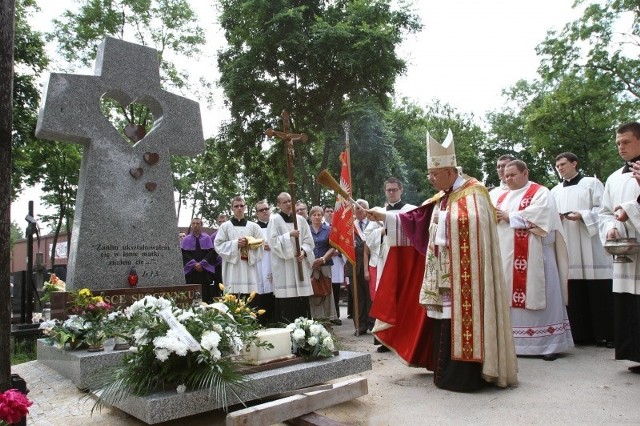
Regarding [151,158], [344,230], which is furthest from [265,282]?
[151,158]

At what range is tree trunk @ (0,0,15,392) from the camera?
123 inches

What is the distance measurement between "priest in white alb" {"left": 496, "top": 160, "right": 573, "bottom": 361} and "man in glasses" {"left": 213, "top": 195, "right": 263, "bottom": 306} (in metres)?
4.43

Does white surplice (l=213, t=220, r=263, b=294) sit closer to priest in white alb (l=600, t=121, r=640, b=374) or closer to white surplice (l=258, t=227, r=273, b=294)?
white surplice (l=258, t=227, r=273, b=294)

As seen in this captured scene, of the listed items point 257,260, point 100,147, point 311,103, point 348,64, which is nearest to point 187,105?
point 100,147

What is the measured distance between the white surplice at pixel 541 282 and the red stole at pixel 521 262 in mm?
38

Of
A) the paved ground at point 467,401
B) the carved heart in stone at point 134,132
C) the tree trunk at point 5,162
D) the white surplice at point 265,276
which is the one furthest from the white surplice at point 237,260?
the tree trunk at point 5,162

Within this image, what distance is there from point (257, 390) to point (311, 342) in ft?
2.92

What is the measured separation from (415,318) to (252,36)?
1932cm

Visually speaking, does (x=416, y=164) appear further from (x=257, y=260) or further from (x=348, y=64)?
(x=257, y=260)

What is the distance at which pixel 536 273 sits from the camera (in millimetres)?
6602

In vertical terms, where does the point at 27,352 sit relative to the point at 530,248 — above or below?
below

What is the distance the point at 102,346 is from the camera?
565cm

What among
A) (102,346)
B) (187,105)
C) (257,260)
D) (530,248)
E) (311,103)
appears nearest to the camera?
(102,346)

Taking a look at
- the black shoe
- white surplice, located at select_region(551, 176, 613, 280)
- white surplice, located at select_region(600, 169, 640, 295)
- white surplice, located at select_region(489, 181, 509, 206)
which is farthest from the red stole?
the black shoe
